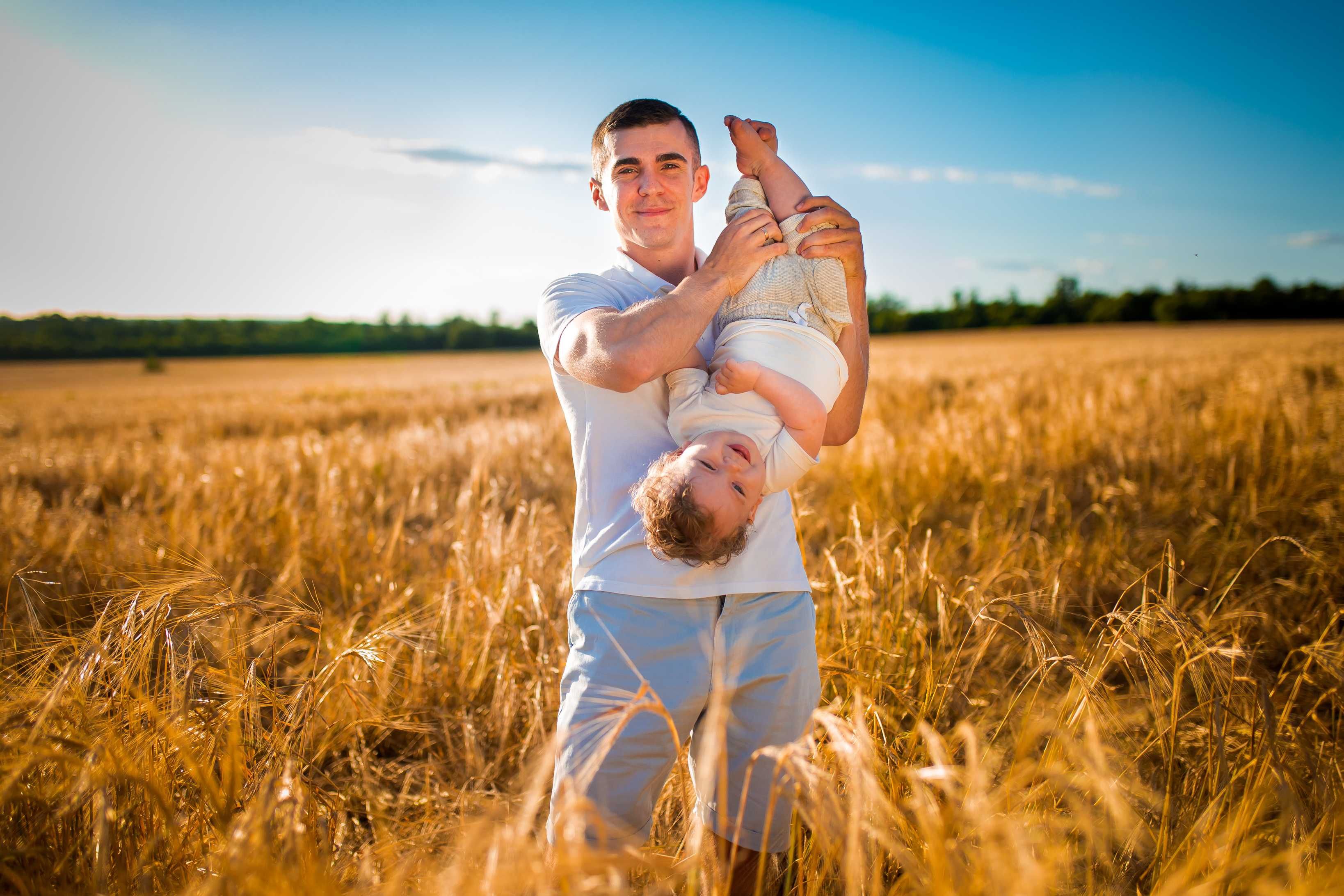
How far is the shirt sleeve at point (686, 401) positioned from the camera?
1835mm

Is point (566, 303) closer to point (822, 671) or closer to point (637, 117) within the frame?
point (637, 117)

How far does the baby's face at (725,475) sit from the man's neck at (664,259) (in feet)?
1.97

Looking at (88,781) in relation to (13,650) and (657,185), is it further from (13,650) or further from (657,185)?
(657,185)

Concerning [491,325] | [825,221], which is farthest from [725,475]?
[491,325]

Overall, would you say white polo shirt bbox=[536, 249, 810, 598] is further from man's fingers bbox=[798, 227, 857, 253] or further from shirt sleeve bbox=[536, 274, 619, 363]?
man's fingers bbox=[798, 227, 857, 253]

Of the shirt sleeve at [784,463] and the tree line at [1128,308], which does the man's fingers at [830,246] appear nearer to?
the shirt sleeve at [784,463]

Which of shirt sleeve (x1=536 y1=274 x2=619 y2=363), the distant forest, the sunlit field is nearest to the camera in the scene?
the sunlit field

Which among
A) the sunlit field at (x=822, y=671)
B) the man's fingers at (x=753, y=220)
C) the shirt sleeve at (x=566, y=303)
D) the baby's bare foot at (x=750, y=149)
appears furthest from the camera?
the baby's bare foot at (x=750, y=149)

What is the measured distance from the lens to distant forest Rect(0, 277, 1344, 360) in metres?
47.4

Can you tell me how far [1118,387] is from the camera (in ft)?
24.0

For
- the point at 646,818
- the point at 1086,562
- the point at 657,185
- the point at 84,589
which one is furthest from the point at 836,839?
the point at 84,589

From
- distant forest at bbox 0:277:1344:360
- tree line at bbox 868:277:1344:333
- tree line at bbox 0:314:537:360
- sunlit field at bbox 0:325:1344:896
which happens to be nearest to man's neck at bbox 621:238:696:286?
sunlit field at bbox 0:325:1344:896

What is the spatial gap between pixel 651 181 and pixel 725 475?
0.94 meters

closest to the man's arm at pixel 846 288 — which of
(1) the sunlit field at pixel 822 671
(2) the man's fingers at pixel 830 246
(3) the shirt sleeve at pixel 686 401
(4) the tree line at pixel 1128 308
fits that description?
(2) the man's fingers at pixel 830 246
